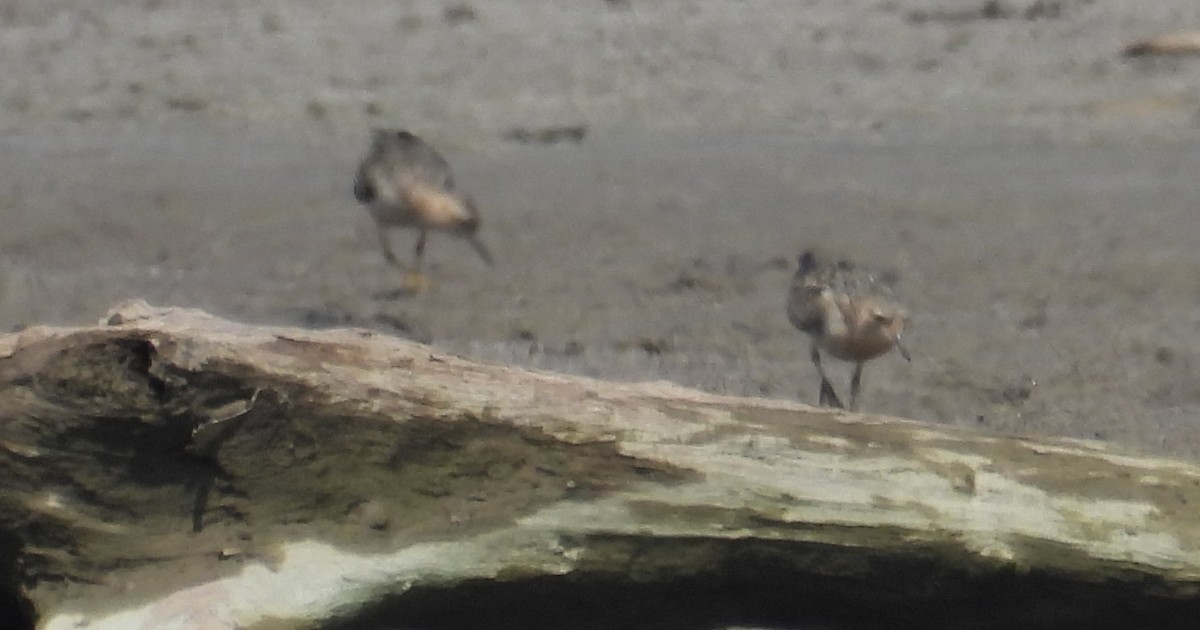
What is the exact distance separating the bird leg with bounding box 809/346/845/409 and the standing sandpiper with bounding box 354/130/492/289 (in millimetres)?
2348

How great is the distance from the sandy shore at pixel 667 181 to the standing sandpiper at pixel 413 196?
0.72 feet

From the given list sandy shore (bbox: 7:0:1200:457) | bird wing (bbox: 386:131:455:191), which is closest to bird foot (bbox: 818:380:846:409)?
sandy shore (bbox: 7:0:1200:457)

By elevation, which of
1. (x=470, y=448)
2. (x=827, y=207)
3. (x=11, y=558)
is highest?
(x=827, y=207)

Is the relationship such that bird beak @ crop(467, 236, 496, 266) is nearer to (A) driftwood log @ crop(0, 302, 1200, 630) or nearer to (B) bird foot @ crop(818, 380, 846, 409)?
(B) bird foot @ crop(818, 380, 846, 409)

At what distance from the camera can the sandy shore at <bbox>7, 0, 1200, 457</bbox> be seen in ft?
29.7

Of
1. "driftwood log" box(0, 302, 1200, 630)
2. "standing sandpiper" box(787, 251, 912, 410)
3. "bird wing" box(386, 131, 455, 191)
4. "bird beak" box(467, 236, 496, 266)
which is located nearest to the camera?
"driftwood log" box(0, 302, 1200, 630)

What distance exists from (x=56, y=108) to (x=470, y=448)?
31.7ft

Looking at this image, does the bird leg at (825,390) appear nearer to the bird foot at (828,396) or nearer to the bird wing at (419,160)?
the bird foot at (828,396)

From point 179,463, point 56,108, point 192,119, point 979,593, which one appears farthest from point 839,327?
point 56,108

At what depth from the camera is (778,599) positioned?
16.8 feet

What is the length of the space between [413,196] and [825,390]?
3.10 metres

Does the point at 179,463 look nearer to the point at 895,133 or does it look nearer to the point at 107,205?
the point at 107,205

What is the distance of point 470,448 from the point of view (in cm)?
504

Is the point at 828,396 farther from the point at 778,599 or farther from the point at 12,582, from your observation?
the point at 12,582
